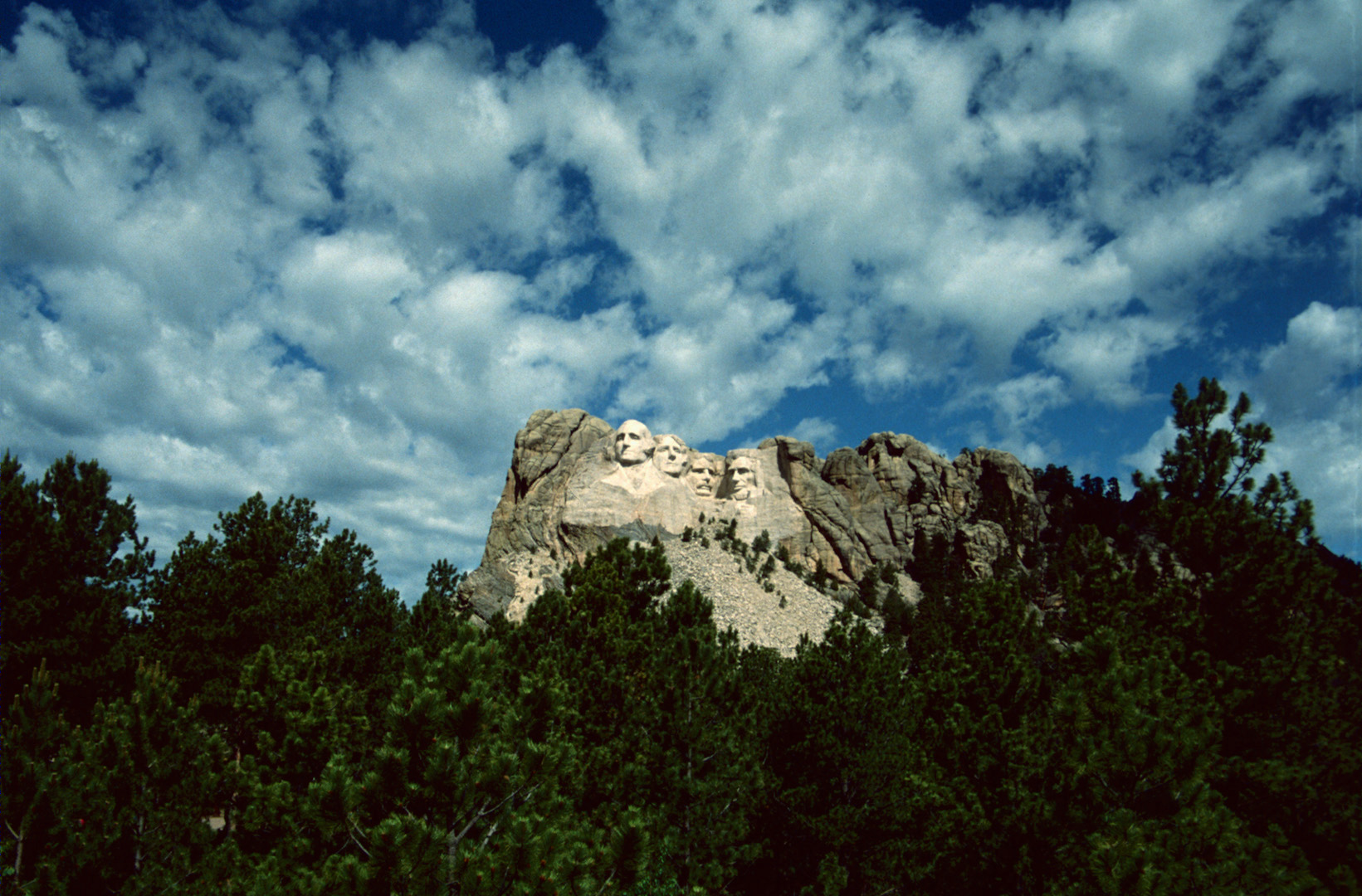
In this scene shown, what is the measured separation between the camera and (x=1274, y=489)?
20.6m

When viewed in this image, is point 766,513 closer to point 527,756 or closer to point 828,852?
point 828,852

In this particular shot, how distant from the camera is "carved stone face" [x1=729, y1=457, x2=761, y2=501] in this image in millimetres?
57219

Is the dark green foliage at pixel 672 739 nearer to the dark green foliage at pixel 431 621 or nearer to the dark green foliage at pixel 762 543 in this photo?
the dark green foliage at pixel 431 621

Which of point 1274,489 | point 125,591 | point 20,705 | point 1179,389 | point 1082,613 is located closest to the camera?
point 20,705

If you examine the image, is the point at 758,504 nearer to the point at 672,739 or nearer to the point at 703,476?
the point at 703,476

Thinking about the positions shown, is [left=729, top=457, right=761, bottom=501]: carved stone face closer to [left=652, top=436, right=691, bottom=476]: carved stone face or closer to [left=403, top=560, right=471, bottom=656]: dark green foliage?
[left=652, top=436, right=691, bottom=476]: carved stone face

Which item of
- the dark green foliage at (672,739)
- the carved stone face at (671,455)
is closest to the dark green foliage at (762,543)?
the carved stone face at (671,455)

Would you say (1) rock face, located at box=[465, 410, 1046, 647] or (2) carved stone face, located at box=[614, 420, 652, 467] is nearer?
(1) rock face, located at box=[465, 410, 1046, 647]

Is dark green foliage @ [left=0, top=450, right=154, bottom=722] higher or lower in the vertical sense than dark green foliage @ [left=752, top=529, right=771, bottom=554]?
lower

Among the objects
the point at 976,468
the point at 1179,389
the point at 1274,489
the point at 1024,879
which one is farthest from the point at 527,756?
the point at 976,468

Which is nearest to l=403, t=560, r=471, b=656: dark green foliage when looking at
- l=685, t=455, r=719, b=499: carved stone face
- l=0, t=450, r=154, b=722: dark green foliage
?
l=0, t=450, r=154, b=722: dark green foliage

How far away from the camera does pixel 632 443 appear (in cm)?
5525

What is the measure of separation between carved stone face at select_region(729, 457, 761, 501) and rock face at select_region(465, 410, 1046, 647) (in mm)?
84

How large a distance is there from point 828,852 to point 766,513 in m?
43.1
